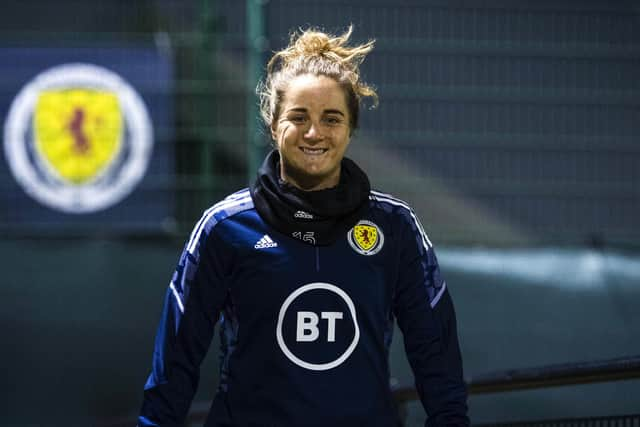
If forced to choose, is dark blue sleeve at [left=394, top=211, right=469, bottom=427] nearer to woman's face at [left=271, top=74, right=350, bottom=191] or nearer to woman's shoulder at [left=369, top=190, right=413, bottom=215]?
woman's shoulder at [left=369, top=190, right=413, bottom=215]

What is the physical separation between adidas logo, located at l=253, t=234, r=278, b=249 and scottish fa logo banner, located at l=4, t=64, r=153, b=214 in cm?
391

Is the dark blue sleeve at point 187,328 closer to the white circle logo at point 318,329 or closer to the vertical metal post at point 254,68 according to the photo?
the white circle logo at point 318,329

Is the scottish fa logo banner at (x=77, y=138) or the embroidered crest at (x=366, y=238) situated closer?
the embroidered crest at (x=366, y=238)

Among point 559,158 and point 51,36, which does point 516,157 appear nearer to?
point 559,158

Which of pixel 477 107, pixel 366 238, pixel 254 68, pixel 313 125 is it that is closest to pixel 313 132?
pixel 313 125

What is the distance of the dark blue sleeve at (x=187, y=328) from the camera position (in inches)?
103

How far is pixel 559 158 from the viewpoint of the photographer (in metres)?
6.48

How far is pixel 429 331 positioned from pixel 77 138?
4.08m

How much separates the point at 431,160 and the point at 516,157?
433 mm

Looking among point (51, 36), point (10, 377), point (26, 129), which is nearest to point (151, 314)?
point (10, 377)

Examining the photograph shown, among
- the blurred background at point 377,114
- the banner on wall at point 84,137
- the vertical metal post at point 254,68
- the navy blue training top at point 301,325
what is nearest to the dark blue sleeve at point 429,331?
the navy blue training top at point 301,325

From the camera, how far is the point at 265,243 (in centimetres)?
261

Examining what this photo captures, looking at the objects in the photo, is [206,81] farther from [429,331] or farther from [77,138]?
[429,331]

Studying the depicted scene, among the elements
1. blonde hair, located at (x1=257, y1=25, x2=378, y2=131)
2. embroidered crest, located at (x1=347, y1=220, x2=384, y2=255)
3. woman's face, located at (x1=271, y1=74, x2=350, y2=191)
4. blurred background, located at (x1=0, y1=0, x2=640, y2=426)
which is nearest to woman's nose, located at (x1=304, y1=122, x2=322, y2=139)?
woman's face, located at (x1=271, y1=74, x2=350, y2=191)
